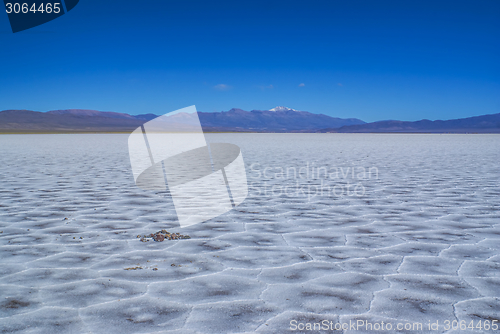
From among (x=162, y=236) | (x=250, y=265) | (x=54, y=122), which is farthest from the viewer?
(x=54, y=122)

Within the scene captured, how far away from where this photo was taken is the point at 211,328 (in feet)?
5.96

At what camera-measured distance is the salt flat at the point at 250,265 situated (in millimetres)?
1926

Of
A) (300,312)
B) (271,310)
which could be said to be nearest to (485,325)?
(300,312)

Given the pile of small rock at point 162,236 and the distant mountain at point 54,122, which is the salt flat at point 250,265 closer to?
the pile of small rock at point 162,236

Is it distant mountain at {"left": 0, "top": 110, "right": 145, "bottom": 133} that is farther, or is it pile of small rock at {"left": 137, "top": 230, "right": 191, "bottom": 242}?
distant mountain at {"left": 0, "top": 110, "right": 145, "bottom": 133}

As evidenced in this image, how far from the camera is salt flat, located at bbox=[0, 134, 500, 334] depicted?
6.32 ft

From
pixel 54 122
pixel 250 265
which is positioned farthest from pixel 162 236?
pixel 54 122

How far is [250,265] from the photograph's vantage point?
8.68 ft

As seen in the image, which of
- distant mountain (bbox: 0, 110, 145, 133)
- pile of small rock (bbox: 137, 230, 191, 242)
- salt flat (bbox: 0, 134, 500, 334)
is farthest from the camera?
distant mountain (bbox: 0, 110, 145, 133)

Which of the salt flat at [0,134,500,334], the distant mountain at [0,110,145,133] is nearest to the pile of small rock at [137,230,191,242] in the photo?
the salt flat at [0,134,500,334]

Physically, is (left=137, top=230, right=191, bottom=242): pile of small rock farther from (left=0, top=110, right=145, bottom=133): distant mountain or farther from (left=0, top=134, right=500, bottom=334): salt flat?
(left=0, top=110, right=145, bottom=133): distant mountain

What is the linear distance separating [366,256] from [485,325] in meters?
1.02

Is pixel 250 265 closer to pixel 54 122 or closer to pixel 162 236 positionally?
pixel 162 236

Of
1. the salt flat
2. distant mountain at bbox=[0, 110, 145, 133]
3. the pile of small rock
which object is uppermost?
distant mountain at bbox=[0, 110, 145, 133]
